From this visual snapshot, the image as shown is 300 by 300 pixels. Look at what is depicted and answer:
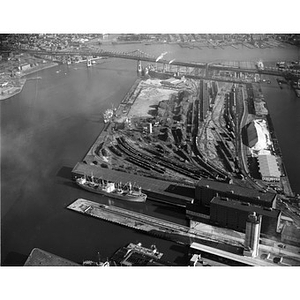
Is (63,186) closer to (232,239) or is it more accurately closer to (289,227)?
(232,239)

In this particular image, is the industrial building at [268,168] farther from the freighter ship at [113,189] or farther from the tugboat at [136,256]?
the tugboat at [136,256]

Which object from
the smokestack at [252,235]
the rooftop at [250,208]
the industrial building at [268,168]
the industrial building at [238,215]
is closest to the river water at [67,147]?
the industrial building at [268,168]

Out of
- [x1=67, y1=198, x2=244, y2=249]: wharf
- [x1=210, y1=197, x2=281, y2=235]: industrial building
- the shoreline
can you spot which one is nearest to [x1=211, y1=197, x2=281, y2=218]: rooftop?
[x1=210, y1=197, x2=281, y2=235]: industrial building

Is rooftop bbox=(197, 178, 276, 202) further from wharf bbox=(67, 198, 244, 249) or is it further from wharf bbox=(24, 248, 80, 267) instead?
wharf bbox=(24, 248, 80, 267)

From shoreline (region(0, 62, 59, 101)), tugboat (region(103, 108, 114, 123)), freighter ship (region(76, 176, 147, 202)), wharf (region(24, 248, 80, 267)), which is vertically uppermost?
shoreline (region(0, 62, 59, 101))

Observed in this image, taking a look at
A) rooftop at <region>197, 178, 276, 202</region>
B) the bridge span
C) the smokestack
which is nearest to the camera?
Result: the smokestack

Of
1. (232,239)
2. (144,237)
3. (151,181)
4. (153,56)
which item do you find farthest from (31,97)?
(232,239)

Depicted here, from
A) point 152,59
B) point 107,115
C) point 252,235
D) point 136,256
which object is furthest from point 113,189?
point 152,59

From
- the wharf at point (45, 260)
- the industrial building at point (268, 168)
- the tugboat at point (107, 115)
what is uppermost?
the tugboat at point (107, 115)
